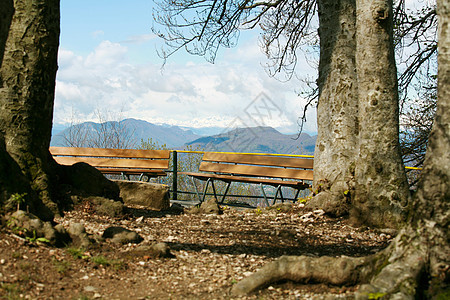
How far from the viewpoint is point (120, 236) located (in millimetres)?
4145

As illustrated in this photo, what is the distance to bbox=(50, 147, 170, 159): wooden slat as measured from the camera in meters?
9.29

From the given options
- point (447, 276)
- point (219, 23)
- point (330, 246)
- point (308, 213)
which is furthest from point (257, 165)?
point (447, 276)

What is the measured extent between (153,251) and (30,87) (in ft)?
7.52

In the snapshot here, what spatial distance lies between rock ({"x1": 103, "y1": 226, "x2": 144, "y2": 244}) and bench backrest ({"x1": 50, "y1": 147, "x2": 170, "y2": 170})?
4.83m

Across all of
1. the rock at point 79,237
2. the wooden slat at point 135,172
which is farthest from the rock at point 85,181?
the wooden slat at point 135,172

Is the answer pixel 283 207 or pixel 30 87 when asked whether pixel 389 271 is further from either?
pixel 30 87

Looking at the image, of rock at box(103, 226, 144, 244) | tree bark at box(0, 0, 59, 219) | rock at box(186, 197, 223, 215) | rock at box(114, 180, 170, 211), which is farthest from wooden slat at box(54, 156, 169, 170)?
rock at box(103, 226, 144, 244)

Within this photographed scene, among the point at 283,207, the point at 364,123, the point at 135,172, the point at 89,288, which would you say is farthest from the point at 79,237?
the point at 135,172

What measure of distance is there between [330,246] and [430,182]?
209 cm

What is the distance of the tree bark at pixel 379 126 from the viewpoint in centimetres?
534

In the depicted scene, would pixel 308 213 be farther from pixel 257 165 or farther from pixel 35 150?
pixel 35 150

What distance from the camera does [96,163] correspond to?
31.1 feet

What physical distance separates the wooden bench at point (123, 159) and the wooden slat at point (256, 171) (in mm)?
953

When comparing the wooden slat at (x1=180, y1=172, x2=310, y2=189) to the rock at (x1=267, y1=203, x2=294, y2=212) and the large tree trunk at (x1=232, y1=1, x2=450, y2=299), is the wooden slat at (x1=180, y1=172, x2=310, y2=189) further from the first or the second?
the large tree trunk at (x1=232, y1=1, x2=450, y2=299)
